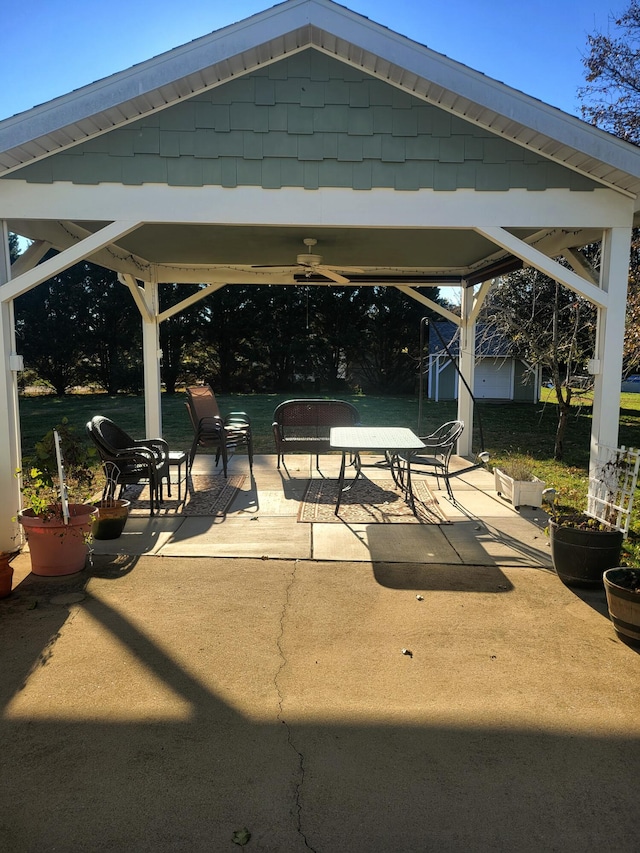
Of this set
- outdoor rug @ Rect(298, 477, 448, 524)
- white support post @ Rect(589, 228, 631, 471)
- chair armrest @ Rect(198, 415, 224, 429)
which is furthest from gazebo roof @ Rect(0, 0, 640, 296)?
chair armrest @ Rect(198, 415, 224, 429)

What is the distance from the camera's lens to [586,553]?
12.4ft

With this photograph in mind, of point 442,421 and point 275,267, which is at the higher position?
point 275,267

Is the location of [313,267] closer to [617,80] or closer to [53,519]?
[53,519]

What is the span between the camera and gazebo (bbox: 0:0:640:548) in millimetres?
4152

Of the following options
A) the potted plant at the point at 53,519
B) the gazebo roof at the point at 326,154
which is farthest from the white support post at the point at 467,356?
the potted plant at the point at 53,519

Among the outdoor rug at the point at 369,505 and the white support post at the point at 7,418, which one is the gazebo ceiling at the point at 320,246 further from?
the outdoor rug at the point at 369,505

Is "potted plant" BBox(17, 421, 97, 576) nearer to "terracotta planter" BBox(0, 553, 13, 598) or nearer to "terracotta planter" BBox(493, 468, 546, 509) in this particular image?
"terracotta planter" BBox(0, 553, 13, 598)

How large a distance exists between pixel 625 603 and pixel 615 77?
10092 mm

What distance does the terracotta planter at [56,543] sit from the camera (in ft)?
13.0

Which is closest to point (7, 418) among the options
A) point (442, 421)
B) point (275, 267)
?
point (275, 267)

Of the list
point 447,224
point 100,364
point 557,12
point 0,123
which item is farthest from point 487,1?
point 100,364

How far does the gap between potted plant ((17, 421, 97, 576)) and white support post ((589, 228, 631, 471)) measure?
3.82 metres

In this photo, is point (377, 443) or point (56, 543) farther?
point (377, 443)

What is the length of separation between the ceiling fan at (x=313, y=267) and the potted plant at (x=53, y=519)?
11.6 feet
